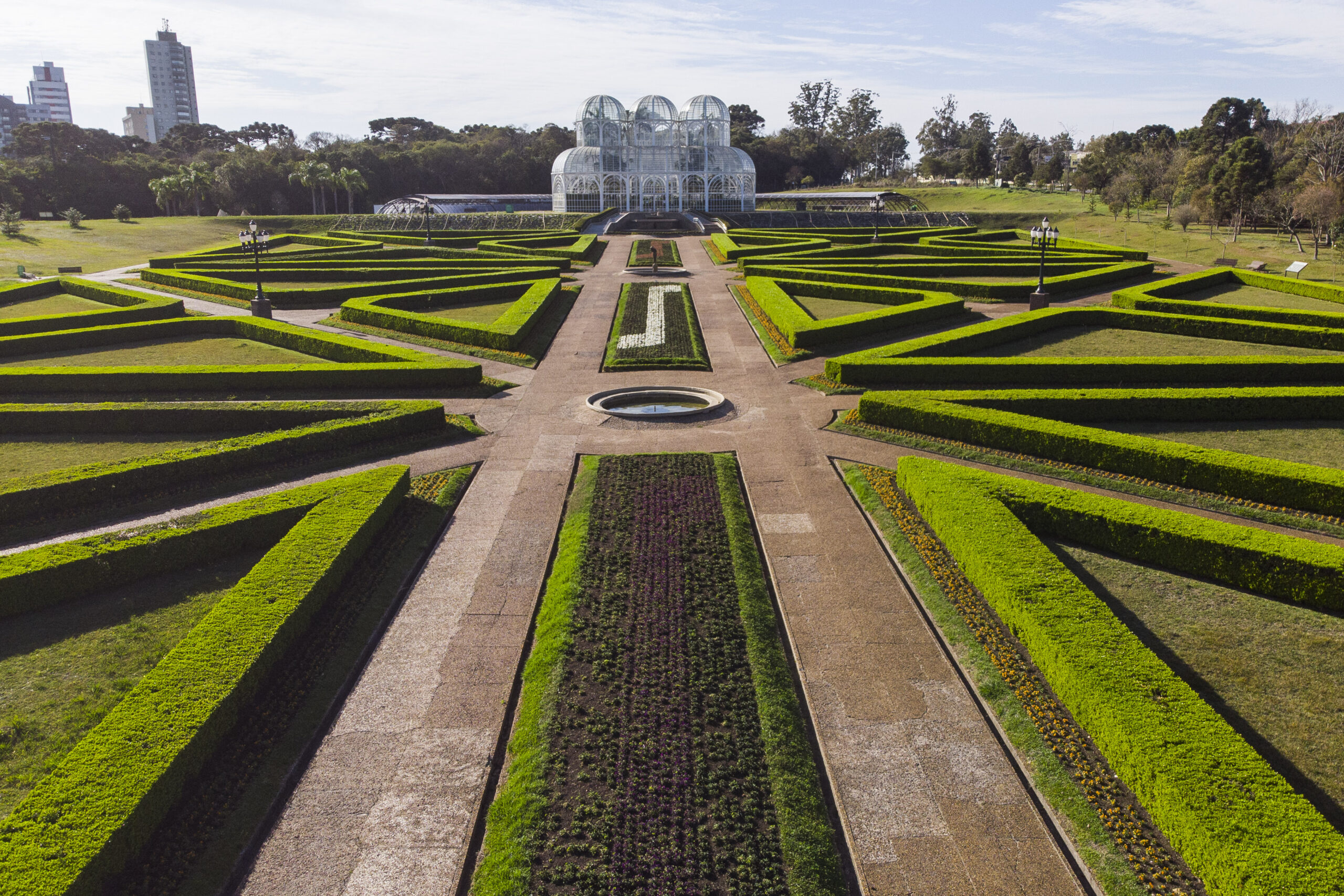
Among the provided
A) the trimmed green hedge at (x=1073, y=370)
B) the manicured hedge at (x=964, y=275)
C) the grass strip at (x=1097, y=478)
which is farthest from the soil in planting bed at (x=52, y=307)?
the grass strip at (x=1097, y=478)

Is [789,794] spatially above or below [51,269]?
below

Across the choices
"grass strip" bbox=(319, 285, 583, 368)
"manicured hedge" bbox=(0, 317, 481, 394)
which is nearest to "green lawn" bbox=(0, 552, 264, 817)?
"manicured hedge" bbox=(0, 317, 481, 394)

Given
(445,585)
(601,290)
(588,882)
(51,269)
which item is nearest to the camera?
(588,882)

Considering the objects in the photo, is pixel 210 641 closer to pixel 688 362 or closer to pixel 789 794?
pixel 789 794

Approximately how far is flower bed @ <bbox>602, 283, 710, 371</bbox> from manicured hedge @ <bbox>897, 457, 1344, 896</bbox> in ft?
35.6

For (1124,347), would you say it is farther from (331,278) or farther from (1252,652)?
(331,278)

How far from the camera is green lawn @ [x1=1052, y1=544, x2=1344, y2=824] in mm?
9078

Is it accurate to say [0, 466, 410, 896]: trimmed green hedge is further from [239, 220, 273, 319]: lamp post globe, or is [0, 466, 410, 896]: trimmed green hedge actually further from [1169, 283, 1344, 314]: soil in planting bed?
[1169, 283, 1344, 314]: soil in planting bed

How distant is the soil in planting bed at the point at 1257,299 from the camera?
33.0 m

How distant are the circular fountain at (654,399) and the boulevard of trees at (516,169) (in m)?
43.6

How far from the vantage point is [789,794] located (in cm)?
855

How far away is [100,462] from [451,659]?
9.69m

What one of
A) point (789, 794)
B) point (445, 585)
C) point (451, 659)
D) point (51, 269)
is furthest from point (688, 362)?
point (51, 269)

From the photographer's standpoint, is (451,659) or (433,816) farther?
(451,659)
